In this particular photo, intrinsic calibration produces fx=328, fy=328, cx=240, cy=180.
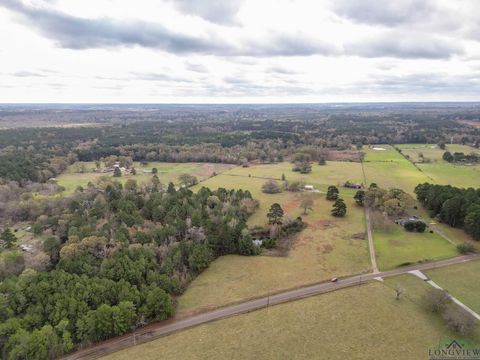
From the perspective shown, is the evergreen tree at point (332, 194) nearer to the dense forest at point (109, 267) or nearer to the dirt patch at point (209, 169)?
the dense forest at point (109, 267)

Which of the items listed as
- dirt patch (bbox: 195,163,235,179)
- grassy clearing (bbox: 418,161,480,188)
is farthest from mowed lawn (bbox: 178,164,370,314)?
dirt patch (bbox: 195,163,235,179)

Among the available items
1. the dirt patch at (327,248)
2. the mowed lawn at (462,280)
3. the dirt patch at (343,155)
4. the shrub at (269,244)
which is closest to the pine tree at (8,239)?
the shrub at (269,244)

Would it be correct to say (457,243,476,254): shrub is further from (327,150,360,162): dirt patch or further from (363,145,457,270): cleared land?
(327,150,360,162): dirt patch

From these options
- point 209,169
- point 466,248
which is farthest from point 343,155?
point 466,248

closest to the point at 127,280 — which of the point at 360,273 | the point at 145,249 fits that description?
the point at 145,249

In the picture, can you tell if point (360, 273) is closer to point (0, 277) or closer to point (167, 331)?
point (167, 331)
